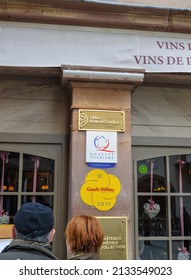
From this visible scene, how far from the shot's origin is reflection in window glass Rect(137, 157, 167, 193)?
461 centimetres

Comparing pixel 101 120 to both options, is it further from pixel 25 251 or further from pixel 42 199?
pixel 25 251

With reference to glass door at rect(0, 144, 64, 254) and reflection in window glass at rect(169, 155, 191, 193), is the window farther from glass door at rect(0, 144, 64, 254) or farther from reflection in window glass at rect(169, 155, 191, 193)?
reflection in window glass at rect(169, 155, 191, 193)

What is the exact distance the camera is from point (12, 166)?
4.39 meters

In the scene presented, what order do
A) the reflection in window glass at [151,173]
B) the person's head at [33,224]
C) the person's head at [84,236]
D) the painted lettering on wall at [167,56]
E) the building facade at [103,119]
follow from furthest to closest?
1. the reflection in window glass at [151,173]
2. the painted lettering on wall at [167,56]
3. the building facade at [103,119]
4. the person's head at [84,236]
5. the person's head at [33,224]

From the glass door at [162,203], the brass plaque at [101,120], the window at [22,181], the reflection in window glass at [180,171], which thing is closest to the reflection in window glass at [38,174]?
the window at [22,181]

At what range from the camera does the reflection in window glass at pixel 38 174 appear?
14.4ft

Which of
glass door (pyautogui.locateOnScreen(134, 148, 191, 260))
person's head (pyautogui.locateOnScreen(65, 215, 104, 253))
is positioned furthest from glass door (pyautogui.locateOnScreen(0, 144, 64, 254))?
person's head (pyautogui.locateOnScreen(65, 215, 104, 253))

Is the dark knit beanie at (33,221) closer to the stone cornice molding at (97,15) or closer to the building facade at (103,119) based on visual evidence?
the building facade at (103,119)

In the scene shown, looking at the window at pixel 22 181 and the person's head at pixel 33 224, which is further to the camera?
the window at pixel 22 181

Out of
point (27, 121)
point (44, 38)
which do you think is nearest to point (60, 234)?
point (27, 121)

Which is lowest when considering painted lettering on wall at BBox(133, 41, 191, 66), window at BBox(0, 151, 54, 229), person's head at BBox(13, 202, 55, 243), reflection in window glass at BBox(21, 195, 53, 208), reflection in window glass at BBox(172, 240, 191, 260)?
reflection in window glass at BBox(172, 240, 191, 260)

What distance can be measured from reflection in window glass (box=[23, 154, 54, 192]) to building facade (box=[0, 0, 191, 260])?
0.01 metres

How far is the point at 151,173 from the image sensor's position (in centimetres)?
466

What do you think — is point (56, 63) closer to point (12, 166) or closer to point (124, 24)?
point (124, 24)
